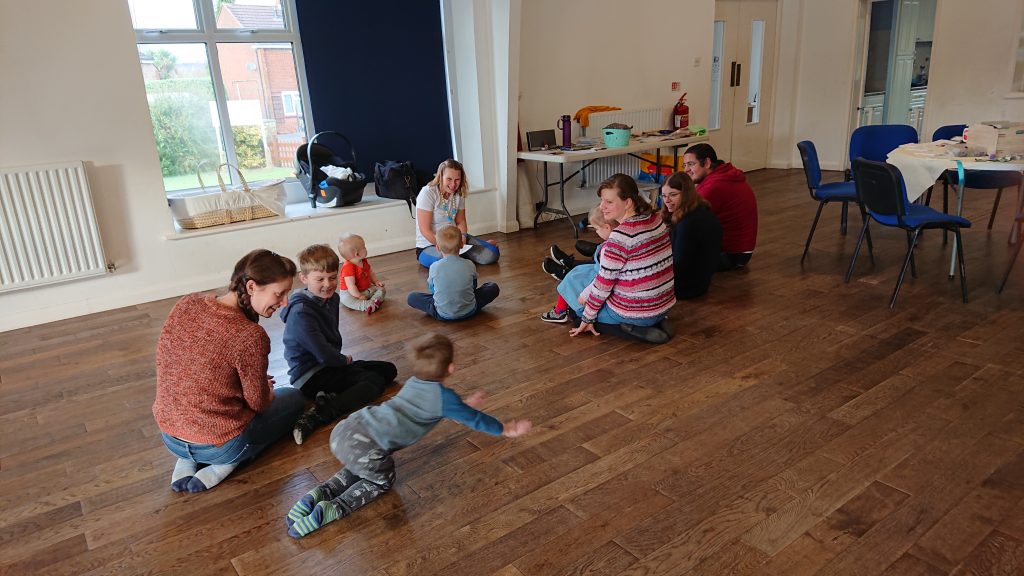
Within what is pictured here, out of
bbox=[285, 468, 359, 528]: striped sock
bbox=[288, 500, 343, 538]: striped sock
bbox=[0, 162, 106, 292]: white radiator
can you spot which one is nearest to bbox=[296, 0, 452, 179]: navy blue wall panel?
bbox=[0, 162, 106, 292]: white radiator

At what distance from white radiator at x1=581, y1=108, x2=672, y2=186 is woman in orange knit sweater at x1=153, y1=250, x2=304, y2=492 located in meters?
5.09

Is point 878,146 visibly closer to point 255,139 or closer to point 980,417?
point 980,417

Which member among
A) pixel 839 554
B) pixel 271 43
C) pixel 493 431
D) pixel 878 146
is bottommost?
pixel 839 554

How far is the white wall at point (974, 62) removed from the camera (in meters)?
7.57

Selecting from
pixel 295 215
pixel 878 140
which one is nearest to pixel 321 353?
pixel 295 215

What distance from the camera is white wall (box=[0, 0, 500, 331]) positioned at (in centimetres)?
429

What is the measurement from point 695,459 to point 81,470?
2.44 m

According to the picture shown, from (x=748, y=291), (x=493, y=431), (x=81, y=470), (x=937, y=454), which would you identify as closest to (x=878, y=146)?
(x=748, y=291)

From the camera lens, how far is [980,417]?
2.77m

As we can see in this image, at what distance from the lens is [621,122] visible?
7324mm

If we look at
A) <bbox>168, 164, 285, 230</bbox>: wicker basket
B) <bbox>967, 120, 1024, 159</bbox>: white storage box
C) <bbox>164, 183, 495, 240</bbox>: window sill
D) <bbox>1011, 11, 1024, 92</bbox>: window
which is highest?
<bbox>1011, 11, 1024, 92</bbox>: window

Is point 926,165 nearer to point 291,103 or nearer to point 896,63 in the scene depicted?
point 291,103

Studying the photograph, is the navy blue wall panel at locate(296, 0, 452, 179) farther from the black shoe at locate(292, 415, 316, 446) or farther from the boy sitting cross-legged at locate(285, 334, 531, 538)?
the boy sitting cross-legged at locate(285, 334, 531, 538)

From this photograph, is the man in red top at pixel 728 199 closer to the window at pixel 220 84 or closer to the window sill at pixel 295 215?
the window sill at pixel 295 215
